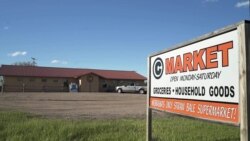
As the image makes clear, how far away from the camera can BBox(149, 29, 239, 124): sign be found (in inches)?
164

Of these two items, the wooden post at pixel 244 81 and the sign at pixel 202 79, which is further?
the sign at pixel 202 79

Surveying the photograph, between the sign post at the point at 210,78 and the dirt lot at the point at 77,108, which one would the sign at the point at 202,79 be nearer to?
the sign post at the point at 210,78

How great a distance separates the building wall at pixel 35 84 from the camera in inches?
2218

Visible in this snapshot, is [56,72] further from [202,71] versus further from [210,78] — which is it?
[210,78]

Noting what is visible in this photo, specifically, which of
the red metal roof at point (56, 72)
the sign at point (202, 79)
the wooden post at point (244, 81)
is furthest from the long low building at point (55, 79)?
the wooden post at point (244, 81)

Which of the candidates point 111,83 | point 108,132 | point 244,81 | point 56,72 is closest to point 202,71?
point 244,81

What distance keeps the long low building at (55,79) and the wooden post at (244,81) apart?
178 feet

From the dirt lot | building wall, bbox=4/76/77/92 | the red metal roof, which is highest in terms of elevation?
the red metal roof

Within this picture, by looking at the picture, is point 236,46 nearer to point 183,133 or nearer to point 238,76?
point 238,76

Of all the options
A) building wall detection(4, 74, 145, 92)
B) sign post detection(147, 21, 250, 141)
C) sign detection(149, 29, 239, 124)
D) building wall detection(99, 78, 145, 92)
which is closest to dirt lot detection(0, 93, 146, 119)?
sign detection(149, 29, 239, 124)

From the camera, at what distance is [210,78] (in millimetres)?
4637

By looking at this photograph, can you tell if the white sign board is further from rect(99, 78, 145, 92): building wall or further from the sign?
rect(99, 78, 145, 92): building wall

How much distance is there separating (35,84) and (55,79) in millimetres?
3865

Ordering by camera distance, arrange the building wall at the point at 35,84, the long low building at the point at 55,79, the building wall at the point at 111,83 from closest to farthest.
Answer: the building wall at the point at 35,84 → the long low building at the point at 55,79 → the building wall at the point at 111,83
